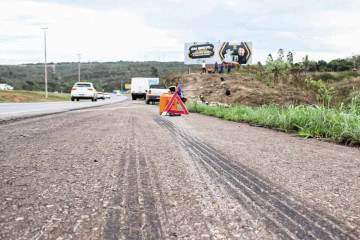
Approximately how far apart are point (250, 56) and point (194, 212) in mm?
47465

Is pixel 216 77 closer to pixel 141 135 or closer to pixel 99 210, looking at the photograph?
pixel 141 135

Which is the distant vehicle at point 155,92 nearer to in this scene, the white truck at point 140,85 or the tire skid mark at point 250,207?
the white truck at point 140,85

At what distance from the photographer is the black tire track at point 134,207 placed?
180 cm

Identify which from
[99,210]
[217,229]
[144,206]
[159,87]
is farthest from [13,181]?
[159,87]

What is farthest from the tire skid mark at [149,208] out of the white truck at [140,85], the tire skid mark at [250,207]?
the white truck at [140,85]

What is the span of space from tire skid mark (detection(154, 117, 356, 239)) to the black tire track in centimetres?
62

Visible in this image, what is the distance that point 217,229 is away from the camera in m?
1.87

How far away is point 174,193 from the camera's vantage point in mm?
2529

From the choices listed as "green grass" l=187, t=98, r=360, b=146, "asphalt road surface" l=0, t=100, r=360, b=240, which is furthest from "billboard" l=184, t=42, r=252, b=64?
"asphalt road surface" l=0, t=100, r=360, b=240

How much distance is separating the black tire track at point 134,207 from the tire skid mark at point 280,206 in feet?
2.05

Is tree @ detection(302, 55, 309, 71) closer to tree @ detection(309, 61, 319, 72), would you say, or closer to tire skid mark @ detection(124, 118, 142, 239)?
tree @ detection(309, 61, 319, 72)

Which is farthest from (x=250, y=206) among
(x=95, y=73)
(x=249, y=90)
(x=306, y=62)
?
(x=95, y=73)

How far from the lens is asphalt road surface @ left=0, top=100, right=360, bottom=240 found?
1.87m

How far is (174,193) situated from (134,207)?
1.38 feet
